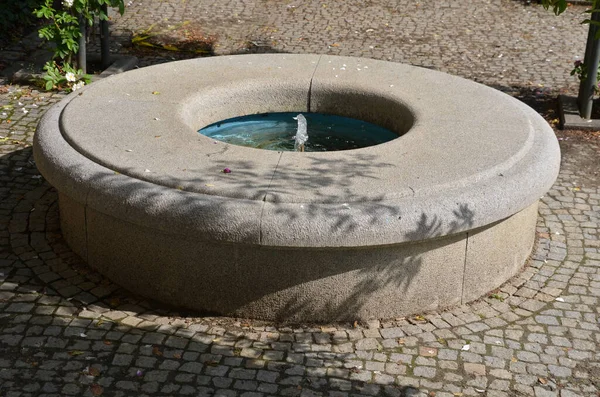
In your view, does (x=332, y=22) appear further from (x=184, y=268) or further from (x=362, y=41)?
(x=184, y=268)

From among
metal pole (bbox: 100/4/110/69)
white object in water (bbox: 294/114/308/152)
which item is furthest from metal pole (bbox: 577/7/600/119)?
metal pole (bbox: 100/4/110/69)

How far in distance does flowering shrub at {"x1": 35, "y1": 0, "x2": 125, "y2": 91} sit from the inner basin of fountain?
258 centimetres

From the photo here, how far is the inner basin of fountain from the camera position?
298 inches

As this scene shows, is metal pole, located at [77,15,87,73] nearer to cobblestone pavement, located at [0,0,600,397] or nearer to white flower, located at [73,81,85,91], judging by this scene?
white flower, located at [73,81,85,91]

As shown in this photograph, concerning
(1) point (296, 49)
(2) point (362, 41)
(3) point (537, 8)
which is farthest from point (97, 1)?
(3) point (537, 8)

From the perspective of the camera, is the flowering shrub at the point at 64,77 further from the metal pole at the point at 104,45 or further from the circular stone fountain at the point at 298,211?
the circular stone fountain at the point at 298,211

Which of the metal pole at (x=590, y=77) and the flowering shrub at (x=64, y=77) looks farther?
the flowering shrub at (x=64, y=77)

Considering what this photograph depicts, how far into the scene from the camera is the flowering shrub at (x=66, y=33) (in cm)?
922

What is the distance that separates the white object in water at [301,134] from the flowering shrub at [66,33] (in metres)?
3.00

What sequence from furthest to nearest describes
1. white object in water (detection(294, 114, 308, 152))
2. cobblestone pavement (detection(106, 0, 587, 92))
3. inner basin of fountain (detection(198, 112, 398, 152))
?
cobblestone pavement (detection(106, 0, 587, 92)), inner basin of fountain (detection(198, 112, 398, 152)), white object in water (detection(294, 114, 308, 152))

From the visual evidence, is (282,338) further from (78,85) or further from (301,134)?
(78,85)

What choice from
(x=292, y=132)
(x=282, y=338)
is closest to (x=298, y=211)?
(x=282, y=338)

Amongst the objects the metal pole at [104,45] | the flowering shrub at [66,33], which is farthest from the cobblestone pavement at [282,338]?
the metal pole at [104,45]

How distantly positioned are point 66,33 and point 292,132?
10.2ft
